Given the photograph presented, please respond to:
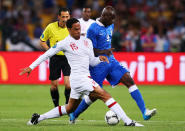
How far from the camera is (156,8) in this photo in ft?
80.0

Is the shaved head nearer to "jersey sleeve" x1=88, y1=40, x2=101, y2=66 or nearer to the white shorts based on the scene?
"jersey sleeve" x1=88, y1=40, x2=101, y2=66

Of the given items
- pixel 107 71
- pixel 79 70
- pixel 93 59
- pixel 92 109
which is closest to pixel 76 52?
pixel 79 70

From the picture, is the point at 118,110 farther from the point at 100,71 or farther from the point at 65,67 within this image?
the point at 65,67

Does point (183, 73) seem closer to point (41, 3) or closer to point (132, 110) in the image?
point (132, 110)

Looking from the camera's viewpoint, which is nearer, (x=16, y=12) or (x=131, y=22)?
(x=131, y=22)

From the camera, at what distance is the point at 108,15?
988 cm

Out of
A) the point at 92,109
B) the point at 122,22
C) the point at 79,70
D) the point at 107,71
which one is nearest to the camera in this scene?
the point at 79,70

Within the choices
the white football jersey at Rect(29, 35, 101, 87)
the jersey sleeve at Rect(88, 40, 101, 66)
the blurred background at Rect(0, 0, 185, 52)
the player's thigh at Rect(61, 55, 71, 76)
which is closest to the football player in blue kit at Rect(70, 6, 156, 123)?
the jersey sleeve at Rect(88, 40, 101, 66)

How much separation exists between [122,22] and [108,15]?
1307 cm

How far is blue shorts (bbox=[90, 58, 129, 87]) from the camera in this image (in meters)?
9.91

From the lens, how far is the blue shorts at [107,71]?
390 inches

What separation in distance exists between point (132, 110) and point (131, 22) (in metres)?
10.4

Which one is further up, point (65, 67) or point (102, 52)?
point (102, 52)

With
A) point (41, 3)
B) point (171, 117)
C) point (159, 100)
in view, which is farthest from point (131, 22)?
point (171, 117)
